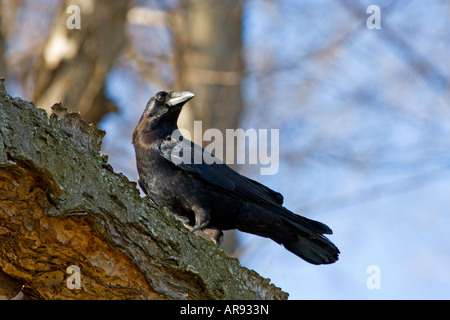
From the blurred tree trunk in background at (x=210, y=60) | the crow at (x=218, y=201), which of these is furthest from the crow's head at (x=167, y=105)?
the blurred tree trunk in background at (x=210, y=60)

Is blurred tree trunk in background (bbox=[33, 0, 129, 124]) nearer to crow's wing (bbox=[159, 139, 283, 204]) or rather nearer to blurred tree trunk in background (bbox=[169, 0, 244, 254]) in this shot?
blurred tree trunk in background (bbox=[169, 0, 244, 254])

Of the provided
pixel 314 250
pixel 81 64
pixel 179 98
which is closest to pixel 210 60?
pixel 81 64

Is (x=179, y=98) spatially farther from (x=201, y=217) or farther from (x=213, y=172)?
(x=201, y=217)

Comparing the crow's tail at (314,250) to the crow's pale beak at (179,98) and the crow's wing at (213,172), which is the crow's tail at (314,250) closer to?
the crow's wing at (213,172)

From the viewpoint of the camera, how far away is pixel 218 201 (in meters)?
4.58

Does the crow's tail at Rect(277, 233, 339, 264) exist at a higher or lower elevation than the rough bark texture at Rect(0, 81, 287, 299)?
higher

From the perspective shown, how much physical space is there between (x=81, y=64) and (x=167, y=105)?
5.48 feet

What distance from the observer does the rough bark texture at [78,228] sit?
2723mm

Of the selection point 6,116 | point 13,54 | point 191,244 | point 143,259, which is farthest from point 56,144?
point 13,54

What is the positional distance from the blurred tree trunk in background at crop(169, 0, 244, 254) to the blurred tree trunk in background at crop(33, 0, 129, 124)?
4.02ft

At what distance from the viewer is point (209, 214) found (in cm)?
452

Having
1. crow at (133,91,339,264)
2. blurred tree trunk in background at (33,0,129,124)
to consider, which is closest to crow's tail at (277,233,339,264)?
crow at (133,91,339,264)

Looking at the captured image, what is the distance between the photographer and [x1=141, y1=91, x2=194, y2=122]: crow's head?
5043mm
